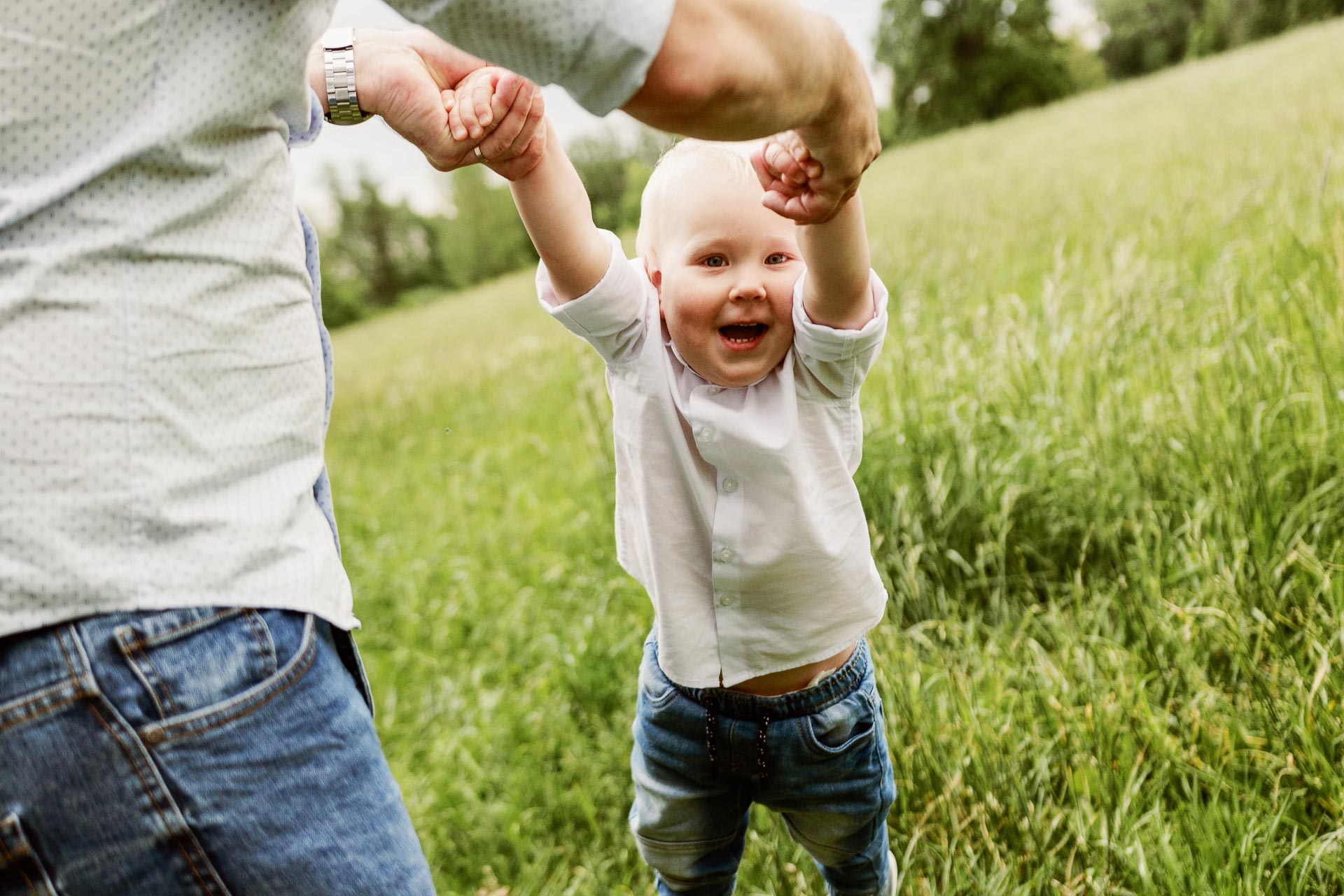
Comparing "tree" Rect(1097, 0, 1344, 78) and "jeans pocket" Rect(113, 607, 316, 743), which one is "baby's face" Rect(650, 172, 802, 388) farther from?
"tree" Rect(1097, 0, 1344, 78)

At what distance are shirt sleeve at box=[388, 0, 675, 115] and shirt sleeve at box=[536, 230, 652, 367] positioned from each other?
2.26ft

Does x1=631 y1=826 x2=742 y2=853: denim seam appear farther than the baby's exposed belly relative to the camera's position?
Yes

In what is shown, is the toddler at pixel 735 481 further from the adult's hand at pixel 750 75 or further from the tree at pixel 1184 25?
the tree at pixel 1184 25

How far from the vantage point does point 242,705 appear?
0.94m

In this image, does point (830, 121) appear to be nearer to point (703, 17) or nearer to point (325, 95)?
point (703, 17)

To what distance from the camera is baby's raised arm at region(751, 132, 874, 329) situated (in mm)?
1303

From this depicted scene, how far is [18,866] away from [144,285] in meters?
0.54

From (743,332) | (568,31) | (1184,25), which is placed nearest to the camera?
(568,31)

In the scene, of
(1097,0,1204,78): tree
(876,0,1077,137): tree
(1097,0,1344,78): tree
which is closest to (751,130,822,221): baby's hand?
A: (1097,0,1344,78): tree

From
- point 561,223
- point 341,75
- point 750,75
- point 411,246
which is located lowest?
point 411,246

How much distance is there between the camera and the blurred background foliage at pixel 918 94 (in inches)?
1671

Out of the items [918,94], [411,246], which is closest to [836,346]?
[918,94]

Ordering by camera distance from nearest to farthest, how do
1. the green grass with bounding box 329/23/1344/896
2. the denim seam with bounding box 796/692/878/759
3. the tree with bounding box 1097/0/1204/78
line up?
the denim seam with bounding box 796/692/878/759
the green grass with bounding box 329/23/1344/896
the tree with bounding box 1097/0/1204/78

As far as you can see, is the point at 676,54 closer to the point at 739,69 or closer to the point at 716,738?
the point at 739,69
